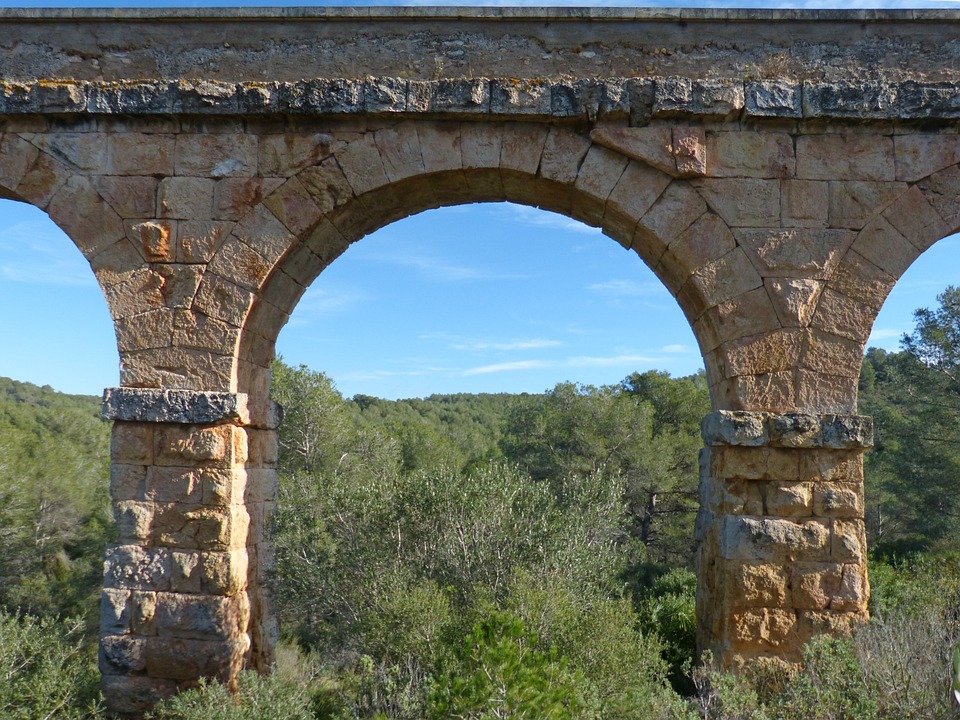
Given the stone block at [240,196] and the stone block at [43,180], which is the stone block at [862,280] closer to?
the stone block at [240,196]

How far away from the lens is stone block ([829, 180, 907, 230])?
15.7ft

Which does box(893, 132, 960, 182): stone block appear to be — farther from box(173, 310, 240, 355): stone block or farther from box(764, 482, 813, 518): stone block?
box(173, 310, 240, 355): stone block

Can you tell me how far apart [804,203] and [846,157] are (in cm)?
43

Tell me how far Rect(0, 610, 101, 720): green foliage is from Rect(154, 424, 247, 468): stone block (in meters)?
1.20

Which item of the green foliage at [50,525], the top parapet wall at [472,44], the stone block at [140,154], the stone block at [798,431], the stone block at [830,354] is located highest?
the top parapet wall at [472,44]

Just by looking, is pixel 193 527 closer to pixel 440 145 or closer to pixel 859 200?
pixel 440 145

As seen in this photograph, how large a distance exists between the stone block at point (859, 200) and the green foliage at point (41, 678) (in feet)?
18.2

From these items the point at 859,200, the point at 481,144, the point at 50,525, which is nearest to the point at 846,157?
the point at 859,200

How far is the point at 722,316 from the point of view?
479cm

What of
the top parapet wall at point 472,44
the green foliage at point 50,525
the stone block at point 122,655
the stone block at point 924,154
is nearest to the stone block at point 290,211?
the top parapet wall at point 472,44

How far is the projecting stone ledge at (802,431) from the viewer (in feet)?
15.1

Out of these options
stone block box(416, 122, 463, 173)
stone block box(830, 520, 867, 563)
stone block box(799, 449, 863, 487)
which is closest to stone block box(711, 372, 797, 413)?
stone block box(799, 449, 863, 487)

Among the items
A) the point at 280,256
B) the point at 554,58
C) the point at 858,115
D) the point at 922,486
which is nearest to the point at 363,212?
the point at 280,256

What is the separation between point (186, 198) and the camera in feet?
16.2
